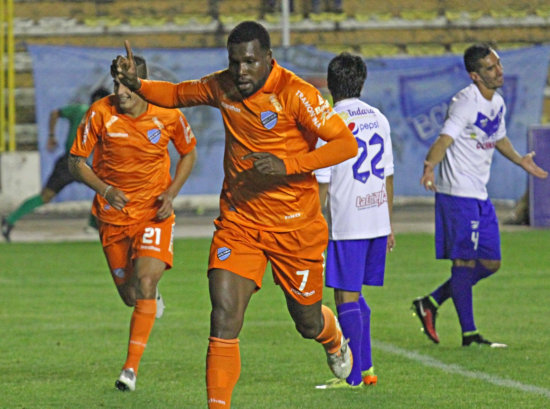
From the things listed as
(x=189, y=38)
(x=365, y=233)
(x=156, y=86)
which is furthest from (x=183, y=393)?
(x=189, y=38)

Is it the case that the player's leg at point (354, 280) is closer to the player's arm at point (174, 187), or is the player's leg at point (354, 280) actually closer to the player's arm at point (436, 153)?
the player's arm at point (174, 187)

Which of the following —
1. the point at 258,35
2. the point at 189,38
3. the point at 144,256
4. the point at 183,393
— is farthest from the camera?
the point at 189,38

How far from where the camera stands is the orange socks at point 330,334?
6502mm

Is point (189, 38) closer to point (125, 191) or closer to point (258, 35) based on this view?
point (125, 191)

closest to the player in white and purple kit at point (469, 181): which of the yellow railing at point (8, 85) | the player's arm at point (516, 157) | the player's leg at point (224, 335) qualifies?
the player's arm at point (516, 157)

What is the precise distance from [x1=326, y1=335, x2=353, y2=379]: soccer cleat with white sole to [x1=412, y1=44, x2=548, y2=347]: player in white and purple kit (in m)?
1.95

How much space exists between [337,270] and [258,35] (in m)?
1.85

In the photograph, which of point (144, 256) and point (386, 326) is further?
point (386, 326)

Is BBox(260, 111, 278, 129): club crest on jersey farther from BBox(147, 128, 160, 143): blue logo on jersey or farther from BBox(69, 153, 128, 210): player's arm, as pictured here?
BBox(147, 128, 160, 143): blue logo on jersey

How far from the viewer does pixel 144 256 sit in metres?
7.52

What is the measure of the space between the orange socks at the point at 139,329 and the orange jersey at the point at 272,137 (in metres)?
1.52

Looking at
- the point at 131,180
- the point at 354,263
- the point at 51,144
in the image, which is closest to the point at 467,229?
the point at 354,263

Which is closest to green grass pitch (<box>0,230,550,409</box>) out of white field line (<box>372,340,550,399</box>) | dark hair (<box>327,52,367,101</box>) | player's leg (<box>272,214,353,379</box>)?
white field line (<box>372,340,550,399</box>)

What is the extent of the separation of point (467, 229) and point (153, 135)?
7.64 ft
